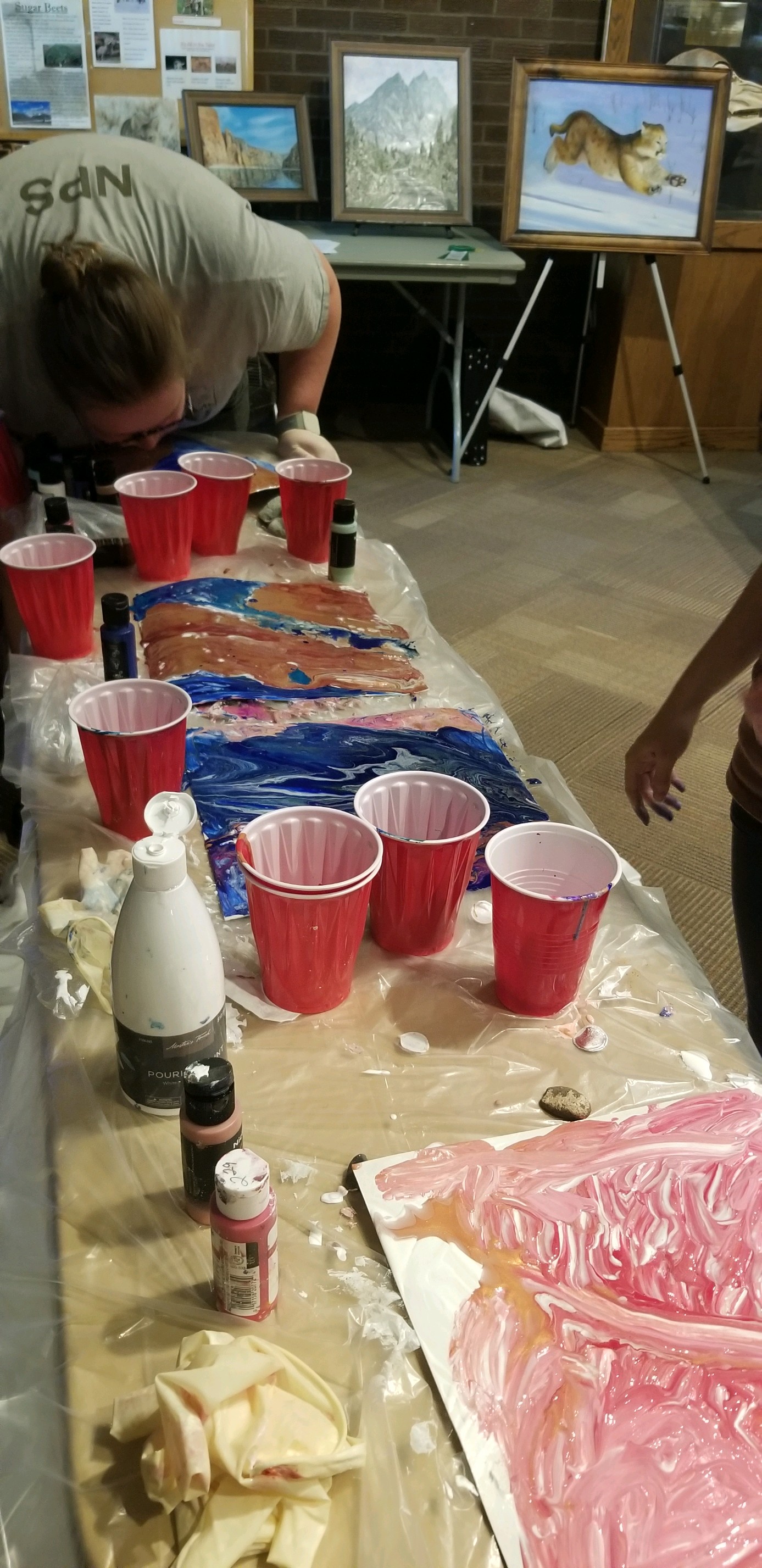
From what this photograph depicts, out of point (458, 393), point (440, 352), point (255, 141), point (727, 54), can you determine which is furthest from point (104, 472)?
point (727, 54)

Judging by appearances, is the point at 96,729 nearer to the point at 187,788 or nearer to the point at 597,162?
the point at 187,788

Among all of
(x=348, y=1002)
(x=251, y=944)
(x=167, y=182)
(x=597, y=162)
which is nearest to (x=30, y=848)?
(x=251, y=944)

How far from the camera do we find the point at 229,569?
174 centimetres

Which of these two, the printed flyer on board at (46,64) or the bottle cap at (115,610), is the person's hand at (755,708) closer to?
the bottle cap at (115,610)

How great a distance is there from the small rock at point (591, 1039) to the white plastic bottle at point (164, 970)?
310 millimetres

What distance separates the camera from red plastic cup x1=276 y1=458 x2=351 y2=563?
1.70 m

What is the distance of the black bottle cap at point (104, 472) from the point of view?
1.78m

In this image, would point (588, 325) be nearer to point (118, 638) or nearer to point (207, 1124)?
point (118, 638)

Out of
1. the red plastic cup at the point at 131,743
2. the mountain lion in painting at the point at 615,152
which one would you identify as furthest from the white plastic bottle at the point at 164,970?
the mountain lion in painting at the point at 615,152

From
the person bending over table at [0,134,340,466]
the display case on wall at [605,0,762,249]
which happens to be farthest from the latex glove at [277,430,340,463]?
the display case on wall at [605,0,762,249]

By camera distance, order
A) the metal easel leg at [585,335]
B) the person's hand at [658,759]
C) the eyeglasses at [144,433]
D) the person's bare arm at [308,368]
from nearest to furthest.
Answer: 1. the person's hand at [658,759]
2. the eyeglasses at [144,433]
3. the person's bare arm at [308,368]
4. the metal easel leg at [585,335]

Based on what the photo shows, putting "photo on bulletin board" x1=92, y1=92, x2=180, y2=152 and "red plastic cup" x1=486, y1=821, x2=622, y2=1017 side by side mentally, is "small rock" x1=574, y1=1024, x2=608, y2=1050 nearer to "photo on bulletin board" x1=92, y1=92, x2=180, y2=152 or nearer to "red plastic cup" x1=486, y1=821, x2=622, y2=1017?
"red plastic cup" x1=486, y1=821, x2=622, y2=1017

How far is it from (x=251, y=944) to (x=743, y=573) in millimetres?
2840

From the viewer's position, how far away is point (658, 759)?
47.6 inches
